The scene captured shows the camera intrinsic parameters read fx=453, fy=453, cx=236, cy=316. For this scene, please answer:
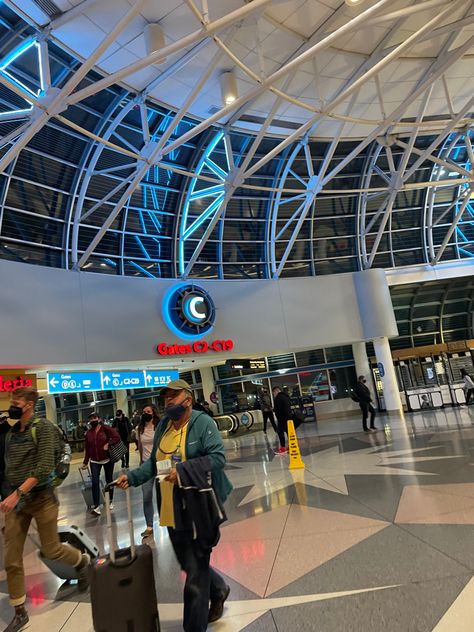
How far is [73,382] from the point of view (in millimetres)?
16609

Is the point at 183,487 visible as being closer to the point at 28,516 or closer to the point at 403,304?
the point at 28,516

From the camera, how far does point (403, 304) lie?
31.1 m

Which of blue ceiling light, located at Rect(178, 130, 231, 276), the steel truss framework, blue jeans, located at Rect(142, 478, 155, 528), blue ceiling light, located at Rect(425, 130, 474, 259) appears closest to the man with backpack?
blue jeans, located at Rect(142, 478, 155, 528)

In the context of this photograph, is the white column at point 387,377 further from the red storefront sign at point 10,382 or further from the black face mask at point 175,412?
the black face mask at point 175,412

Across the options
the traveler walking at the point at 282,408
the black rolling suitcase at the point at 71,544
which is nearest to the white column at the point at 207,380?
the traveler walking at the point at 282,408

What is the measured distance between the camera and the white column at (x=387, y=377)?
2233 centimetres

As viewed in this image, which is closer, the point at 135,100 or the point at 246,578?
the point at 246,578

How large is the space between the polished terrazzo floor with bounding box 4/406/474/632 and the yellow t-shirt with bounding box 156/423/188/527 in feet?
3.18

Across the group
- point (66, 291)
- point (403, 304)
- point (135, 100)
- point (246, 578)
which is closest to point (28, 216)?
point (66, 291)

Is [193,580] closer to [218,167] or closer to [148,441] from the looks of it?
[148,441]

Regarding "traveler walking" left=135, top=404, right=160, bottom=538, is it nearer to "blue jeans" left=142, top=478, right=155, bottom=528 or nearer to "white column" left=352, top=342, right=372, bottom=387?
"blue jeans" left=142, top=478, right=155, bottom=528

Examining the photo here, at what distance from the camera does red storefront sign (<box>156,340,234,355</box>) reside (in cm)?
1891

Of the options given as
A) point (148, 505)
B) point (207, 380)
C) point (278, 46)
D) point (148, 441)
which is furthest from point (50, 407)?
point (148, 505)

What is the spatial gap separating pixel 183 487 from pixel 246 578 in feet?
6.25
